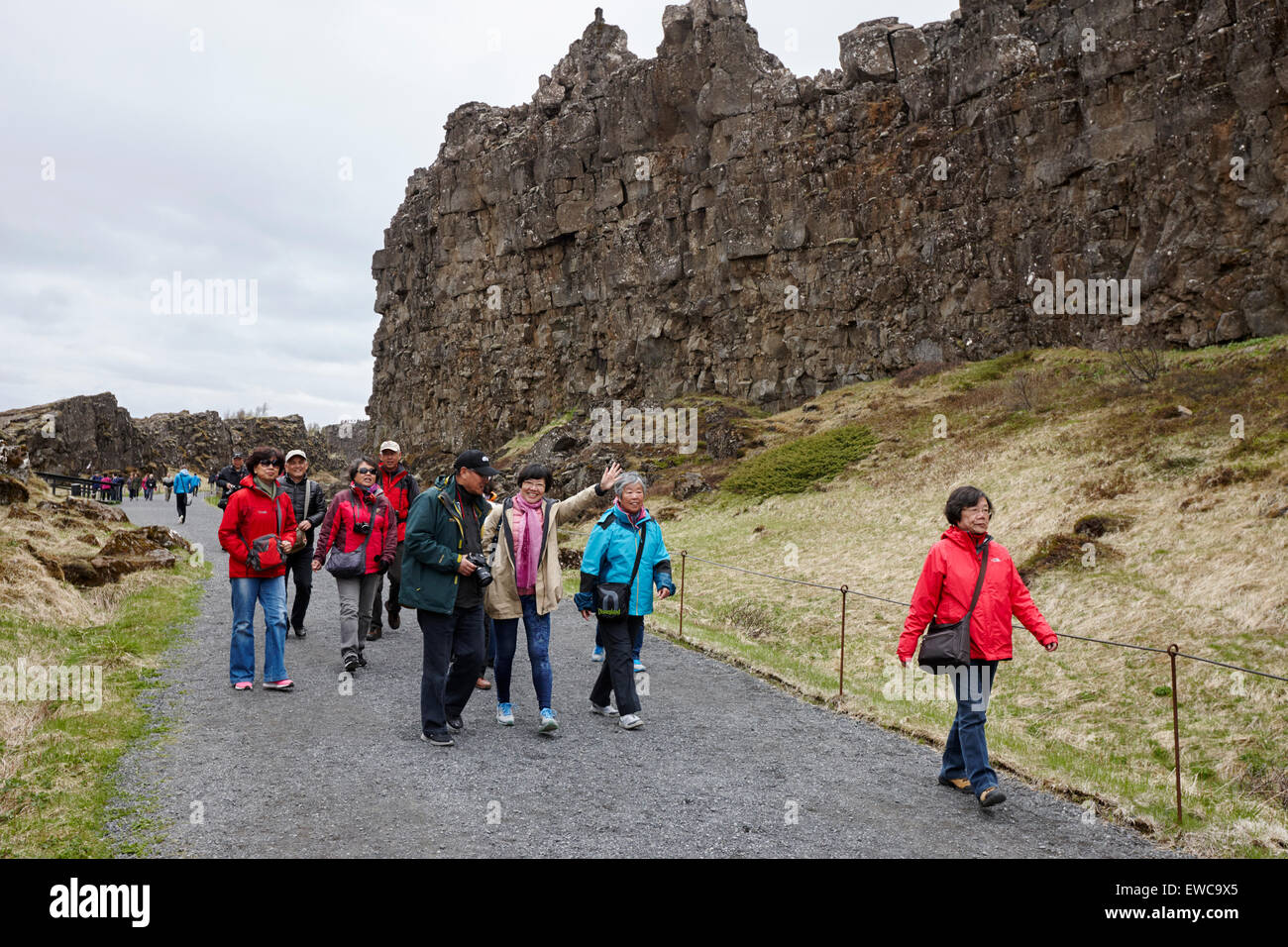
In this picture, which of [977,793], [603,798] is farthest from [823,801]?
[603,798]

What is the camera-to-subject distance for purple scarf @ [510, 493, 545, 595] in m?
8.03

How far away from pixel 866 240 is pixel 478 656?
37.3 metres

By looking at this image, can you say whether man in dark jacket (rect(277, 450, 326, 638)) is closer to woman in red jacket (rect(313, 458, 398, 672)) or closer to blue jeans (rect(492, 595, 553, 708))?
woman in red jacket (rect(313, 458, 398, 672))

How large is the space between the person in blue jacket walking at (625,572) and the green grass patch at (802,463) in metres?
20.4

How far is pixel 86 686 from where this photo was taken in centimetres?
848

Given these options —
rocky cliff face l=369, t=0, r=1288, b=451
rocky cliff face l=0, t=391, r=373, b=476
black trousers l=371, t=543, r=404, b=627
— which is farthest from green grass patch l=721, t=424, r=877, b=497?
rocky cliff face l=0, t=391, r=373, b=476

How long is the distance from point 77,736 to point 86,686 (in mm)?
1784

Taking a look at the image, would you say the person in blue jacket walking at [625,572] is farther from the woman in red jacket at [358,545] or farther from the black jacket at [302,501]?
the black jacket at [302,501]

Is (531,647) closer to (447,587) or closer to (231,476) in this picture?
(447,587)

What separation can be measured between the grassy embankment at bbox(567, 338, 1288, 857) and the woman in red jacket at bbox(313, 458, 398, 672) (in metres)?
5.32

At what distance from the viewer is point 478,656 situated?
309 inches

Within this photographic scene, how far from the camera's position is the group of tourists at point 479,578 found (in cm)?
750

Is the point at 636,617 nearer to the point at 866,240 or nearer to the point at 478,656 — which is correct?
the point at 478,656
